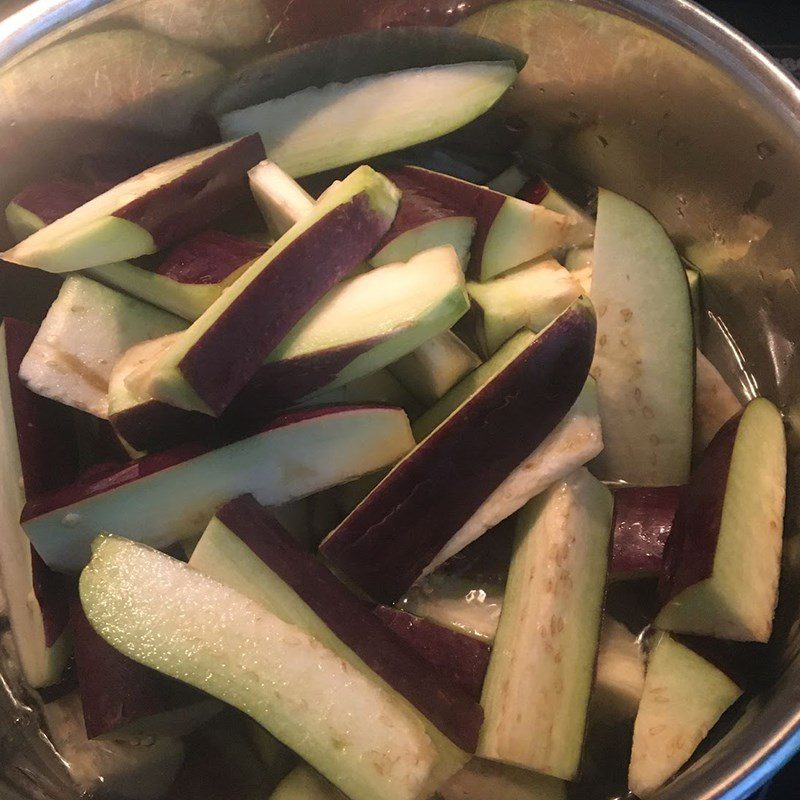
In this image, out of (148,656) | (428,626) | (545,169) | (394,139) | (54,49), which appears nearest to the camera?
(148,656)

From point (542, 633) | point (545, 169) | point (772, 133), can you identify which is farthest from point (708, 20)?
point (542, 633)

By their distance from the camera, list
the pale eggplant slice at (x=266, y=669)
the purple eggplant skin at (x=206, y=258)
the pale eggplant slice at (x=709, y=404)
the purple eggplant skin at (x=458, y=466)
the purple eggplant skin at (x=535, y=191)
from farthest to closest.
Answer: the purple eggplant skin at (x=535, y=191) → the pale eggplant slice at (x=709, y=404) → the purple eggplant skin at (x=206, y=258) → the purple eggplant skin at (x=458, y=466) → the pale eggplant slice at (x=266, y=669)

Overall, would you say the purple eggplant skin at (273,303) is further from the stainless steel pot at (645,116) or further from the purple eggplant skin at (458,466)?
the stainless steel pot at (645,116)

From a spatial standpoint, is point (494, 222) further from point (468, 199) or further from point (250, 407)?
point (250, 407)

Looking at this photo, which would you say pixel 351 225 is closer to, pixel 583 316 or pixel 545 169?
pixel 583 316

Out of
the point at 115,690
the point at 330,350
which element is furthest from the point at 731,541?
the point at 115,690

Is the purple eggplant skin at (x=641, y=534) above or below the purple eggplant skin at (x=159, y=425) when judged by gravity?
below

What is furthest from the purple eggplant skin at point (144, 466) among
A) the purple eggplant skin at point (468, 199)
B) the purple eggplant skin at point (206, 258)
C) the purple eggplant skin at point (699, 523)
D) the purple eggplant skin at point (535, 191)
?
the purple eggplant skin at point (535, 191)
